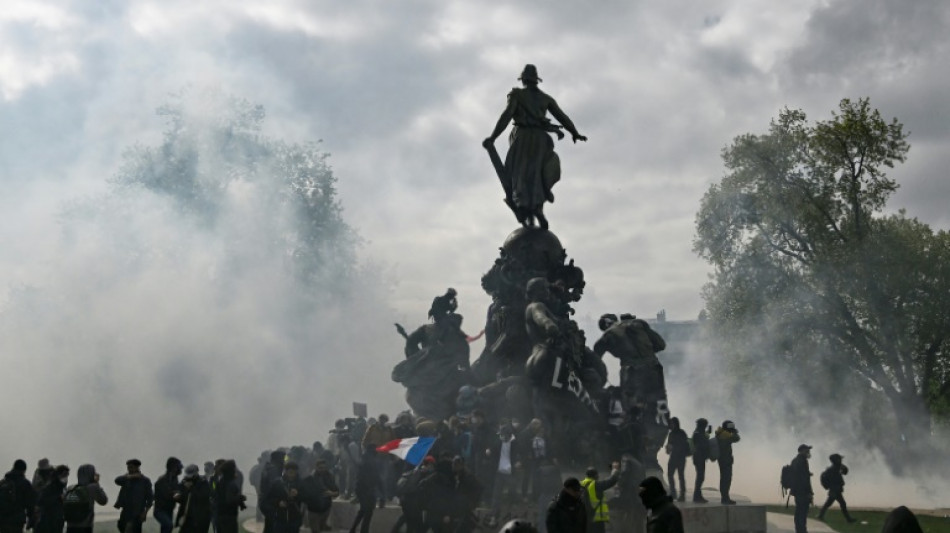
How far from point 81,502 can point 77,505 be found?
2.2 inches

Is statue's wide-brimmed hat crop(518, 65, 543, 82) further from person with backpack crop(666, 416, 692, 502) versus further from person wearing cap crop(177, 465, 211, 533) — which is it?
person wearing cap crop(177, 465, 211, 533)

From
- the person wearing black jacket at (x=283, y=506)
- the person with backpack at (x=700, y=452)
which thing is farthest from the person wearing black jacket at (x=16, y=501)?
the person with backpack at (x=700, y=452)

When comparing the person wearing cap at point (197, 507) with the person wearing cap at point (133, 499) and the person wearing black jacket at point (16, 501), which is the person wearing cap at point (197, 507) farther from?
the person wearing black jacket at point (16, 501)

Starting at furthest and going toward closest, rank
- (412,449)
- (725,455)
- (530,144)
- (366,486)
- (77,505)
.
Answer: (530,144) → (725,455) → (412,449) → (366,486) → (77,505)

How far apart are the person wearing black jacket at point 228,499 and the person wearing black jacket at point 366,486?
108 inches

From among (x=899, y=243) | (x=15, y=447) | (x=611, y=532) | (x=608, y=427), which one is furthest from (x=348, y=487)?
(x=899, y=243)

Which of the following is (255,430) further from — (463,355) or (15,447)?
(463,355)

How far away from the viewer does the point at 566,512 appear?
29.9ft

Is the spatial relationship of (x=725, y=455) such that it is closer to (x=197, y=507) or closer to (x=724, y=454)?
(x=724, y=454)

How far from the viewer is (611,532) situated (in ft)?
46.1

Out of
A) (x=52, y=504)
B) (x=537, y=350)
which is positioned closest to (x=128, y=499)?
(x=52, y=504)

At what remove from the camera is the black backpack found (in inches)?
502

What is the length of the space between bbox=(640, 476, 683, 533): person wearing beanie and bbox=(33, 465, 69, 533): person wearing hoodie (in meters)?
8.61

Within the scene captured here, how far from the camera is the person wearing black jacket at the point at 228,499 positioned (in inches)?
475
